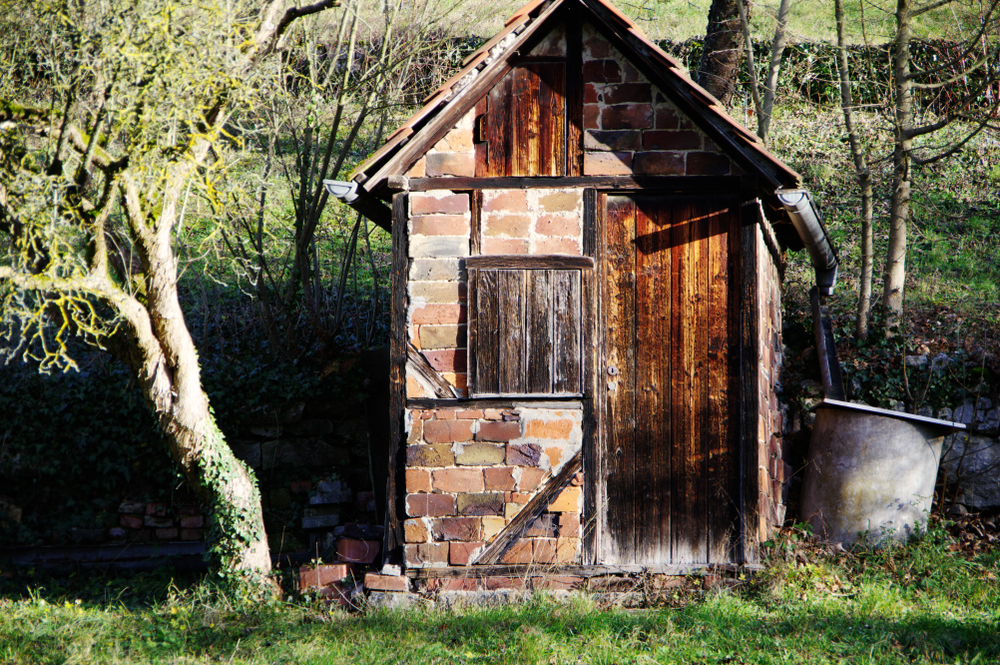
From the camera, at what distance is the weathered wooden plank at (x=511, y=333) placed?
5297mm

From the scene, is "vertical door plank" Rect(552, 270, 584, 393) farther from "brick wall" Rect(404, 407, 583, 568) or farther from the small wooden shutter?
"brick wall" Rect(404, 407, 583, 568)

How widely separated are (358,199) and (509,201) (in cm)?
107

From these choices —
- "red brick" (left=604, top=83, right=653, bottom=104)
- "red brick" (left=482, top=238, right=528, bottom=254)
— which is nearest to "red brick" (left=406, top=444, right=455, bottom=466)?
"red brick" (left=482, top=238, right=528, bottom=254)

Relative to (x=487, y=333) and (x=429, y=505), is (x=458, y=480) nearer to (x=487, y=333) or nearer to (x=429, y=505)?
(x=429, y=505)

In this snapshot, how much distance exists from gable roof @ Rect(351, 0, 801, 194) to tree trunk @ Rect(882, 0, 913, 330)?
328cm

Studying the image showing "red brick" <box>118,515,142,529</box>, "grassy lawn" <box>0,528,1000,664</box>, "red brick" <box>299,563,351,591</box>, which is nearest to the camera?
"grassy lawn" <box>0,528,1000,664</box>

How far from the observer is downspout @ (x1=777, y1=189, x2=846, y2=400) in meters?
5.28

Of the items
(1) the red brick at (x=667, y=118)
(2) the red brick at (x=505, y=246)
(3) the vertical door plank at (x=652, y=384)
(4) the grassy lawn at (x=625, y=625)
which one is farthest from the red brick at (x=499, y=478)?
(1) the red brick at (x=667, y=118)

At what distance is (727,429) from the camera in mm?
5312

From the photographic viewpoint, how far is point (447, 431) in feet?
17.4

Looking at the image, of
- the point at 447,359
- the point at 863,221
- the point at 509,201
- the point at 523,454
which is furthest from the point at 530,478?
the point at 863,221

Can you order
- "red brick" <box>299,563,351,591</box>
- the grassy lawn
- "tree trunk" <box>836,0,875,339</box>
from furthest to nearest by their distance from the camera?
"tree trunk" <box>836,0,875,339</box>, "red brick" <box>299,563,351,591</box>, the grassy lawn

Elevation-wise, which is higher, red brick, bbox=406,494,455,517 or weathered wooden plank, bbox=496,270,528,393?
weathered wooden plank, bbox=496,270,528,393

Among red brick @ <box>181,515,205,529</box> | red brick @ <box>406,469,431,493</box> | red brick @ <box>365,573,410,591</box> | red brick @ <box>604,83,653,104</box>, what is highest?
red brick @ <box>604,83,653,104</box>
